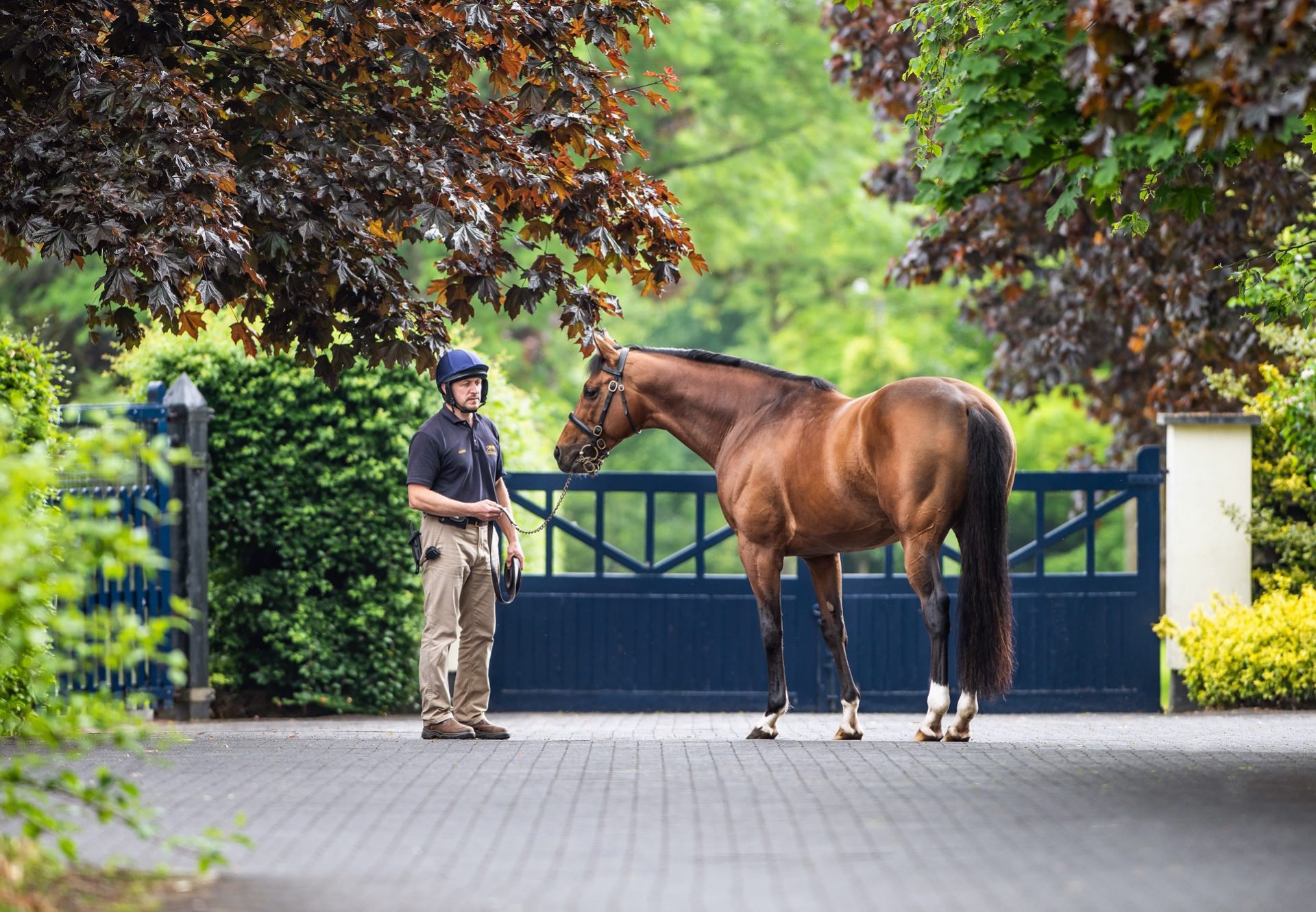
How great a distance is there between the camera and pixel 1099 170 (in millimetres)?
6062

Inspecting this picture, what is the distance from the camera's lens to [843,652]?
30.3 feet

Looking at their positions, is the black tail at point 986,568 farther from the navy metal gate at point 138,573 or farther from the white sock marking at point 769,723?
the navy metal gate at point 138,573

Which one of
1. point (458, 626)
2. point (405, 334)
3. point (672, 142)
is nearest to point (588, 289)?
point (405, 334)

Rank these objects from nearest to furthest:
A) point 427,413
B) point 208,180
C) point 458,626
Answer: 1. point 208,180
2. point 458,626
3. point 427,413

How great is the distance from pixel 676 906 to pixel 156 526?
24.1 ft

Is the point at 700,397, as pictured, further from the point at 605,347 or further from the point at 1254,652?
the point at 1254,652

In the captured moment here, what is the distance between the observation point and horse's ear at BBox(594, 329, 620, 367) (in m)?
9.68

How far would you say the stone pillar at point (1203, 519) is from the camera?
11.8 m

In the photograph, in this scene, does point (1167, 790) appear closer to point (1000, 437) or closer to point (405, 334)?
point (1000, 437)

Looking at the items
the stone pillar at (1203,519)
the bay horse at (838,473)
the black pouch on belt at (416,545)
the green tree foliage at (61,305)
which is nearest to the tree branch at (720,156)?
the green tree foliage at (61,305)

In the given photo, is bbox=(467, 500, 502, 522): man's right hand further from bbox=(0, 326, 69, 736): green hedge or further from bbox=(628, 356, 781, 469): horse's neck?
bbox=(0, 326, 69, 736): green hedge

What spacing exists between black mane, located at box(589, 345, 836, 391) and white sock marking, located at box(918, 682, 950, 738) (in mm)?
2029

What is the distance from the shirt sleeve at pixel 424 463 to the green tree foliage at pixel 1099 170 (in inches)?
126

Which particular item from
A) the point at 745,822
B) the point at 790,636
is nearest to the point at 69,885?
the point at 745,822
